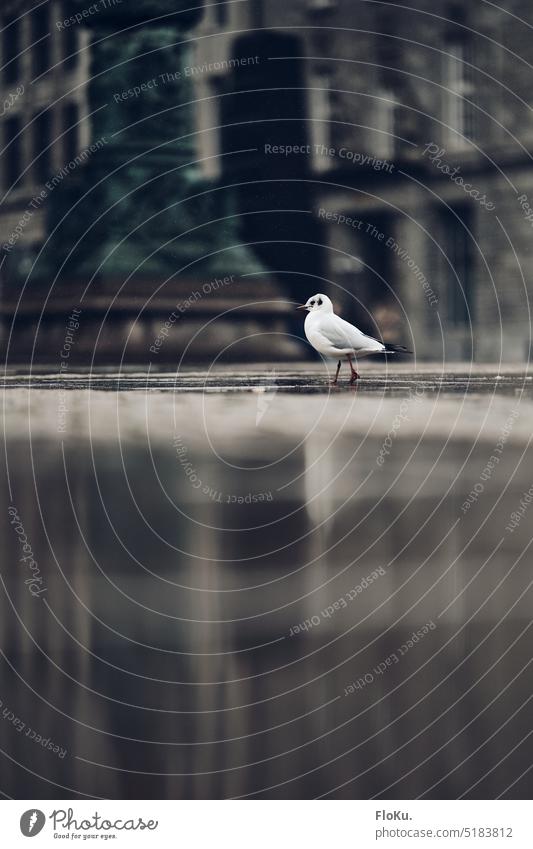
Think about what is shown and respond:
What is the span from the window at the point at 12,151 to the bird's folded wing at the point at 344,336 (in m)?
2.72

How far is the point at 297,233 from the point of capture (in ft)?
30.5

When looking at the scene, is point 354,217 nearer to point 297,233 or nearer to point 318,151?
point 297,233

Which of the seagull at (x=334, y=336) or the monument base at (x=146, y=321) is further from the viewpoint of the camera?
the monument base at (x=146, y=321)

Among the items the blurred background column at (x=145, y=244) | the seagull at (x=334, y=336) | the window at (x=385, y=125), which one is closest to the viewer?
the seagull at (x=334, y=336)

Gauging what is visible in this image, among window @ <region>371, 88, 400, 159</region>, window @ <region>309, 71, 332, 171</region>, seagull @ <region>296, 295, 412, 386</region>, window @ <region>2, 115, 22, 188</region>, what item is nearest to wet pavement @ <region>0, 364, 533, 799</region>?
seagull @ <region>296, 295, 412, 386</region>

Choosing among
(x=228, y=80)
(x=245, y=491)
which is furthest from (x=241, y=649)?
(x=228, y=80)

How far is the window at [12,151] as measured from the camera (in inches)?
264

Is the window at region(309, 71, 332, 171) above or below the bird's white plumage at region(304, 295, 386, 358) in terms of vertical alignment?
above

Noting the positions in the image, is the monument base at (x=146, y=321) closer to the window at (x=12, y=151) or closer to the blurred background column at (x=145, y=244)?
the blurred background column at (x=145, y=244)

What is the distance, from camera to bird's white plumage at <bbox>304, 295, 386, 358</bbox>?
181 inches

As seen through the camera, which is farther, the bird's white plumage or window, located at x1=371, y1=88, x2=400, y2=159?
window, located at x1=371, y1=88, x2=400, y2=159

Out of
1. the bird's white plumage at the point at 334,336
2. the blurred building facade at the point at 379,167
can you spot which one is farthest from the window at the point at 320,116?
the bird's white plumage at the point at 334,336

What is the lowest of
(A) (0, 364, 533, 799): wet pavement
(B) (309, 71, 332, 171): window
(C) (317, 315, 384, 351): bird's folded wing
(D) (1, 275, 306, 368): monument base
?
(A) (0, 364, 533, 799): wet pavement

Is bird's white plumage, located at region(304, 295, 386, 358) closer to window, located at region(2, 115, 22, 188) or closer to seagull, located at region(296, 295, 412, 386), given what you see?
seagull, located at region(296, 295, 412, 386)
